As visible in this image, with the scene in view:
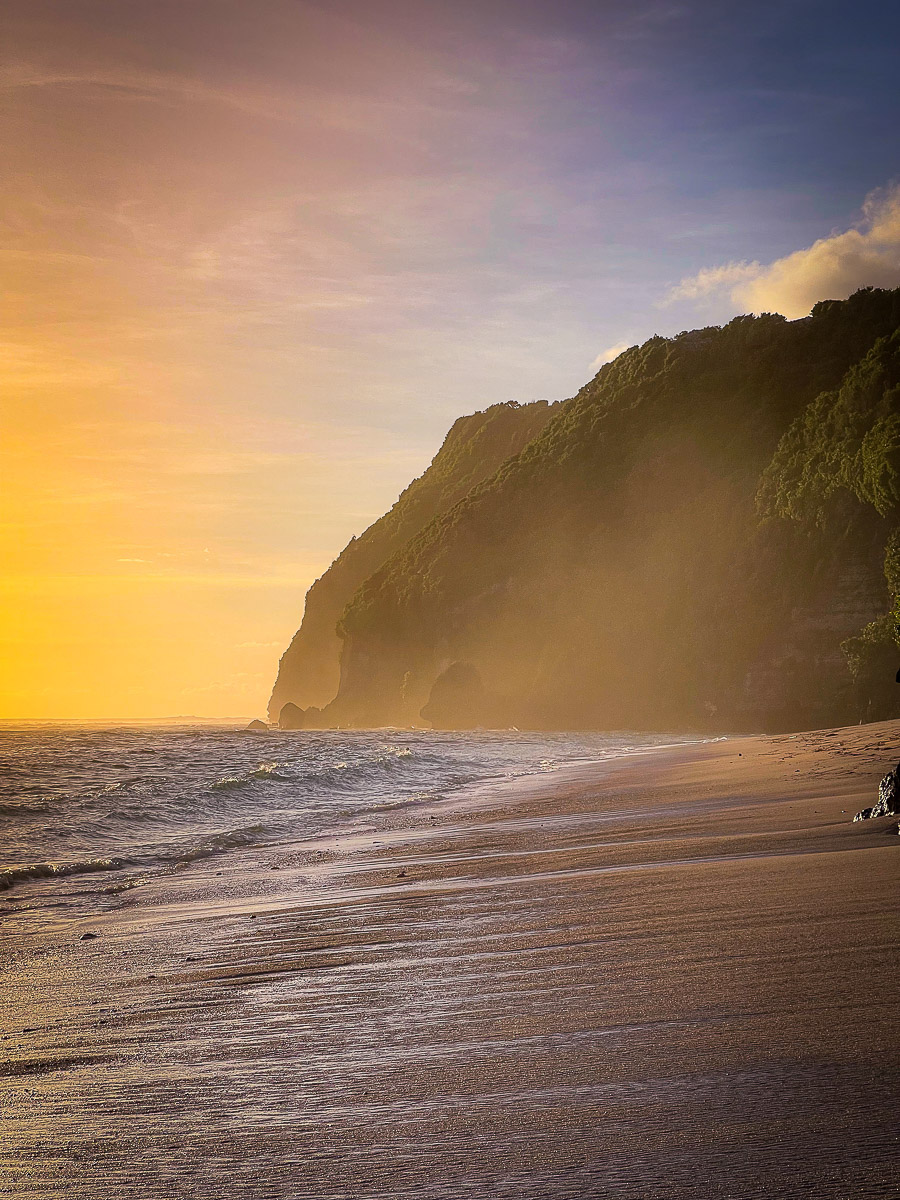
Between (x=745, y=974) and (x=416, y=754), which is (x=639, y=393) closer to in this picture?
(x=416, y=754)

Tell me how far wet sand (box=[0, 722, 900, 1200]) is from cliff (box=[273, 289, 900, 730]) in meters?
28.5

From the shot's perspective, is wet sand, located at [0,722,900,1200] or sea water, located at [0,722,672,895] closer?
wet sand, located at [0,722,900,1200]

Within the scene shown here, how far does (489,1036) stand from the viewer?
2830mm

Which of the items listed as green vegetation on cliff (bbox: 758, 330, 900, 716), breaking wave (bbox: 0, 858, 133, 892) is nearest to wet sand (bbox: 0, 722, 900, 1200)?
breaking wave (bbox: 0, 858, 133, 892)

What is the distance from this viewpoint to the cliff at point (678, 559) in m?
42.4

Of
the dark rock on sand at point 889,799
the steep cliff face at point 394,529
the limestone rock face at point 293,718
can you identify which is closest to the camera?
the dark rock on sand at point 889,799

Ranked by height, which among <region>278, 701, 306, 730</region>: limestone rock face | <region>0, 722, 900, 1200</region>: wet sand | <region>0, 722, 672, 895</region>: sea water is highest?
<region>0, 722, 900, 1200</region>: wet sand

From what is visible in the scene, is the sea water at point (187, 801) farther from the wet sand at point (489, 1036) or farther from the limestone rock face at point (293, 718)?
the limestone rock face at point (293, 718)

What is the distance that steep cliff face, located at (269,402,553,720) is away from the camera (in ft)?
344

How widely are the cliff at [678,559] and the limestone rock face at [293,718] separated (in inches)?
238

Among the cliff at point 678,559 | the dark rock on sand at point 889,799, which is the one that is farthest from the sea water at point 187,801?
the cliff at point 678,559

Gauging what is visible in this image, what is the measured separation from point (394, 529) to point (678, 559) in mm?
67300

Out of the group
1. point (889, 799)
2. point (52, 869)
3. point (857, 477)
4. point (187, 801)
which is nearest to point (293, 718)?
point (857, 477)

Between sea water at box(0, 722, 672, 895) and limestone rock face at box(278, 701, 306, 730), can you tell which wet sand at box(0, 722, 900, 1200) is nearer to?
sea water at box(0, 722, 672, 895)
